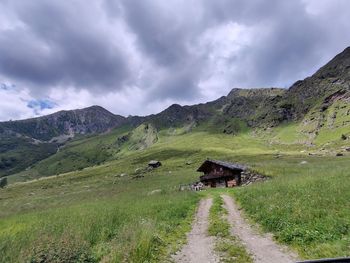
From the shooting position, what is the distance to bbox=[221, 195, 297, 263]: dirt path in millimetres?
12749

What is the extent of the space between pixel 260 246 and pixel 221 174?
58629 millimetres

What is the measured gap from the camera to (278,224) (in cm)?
1723

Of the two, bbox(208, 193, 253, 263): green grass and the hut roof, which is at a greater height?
bbox(208, 193, 253, 263): green grass

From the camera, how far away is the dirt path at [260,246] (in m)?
12.7

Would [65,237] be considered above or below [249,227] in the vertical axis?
above

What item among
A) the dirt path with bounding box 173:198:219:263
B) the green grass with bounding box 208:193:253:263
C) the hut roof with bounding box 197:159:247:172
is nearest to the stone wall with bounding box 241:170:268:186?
the hut roof with bounding box 197:159:247:172

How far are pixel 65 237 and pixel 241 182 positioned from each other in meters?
55.5

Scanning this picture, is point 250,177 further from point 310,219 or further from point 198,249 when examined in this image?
point 198,249

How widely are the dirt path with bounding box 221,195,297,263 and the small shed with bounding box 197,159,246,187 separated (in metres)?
48.0

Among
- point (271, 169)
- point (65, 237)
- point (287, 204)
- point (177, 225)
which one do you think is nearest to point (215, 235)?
point (177, 225)

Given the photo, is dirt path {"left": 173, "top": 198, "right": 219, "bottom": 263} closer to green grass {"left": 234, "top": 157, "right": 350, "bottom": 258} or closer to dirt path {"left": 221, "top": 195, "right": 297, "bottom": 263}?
dirt path {"left": 221, "top": 195, "right": 297, "bottom": 263}

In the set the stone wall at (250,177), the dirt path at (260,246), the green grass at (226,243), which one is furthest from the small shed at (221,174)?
the dirt path at (260,246)

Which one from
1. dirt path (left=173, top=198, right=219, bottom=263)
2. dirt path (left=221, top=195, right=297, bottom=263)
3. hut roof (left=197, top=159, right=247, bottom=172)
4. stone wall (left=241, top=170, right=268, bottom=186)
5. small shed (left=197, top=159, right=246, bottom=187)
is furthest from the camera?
small shed (left=197, top=159, right=246, bottom=187)

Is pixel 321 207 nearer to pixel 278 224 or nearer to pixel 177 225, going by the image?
pixel 278 224
